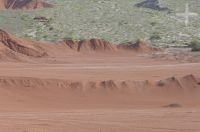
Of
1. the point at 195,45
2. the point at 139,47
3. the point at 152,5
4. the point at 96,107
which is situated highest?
the point at 152,5

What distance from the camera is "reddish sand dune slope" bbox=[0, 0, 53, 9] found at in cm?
8997

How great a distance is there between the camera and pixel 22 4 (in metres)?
95.4

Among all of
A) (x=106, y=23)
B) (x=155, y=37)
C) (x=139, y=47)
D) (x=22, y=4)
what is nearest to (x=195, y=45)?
(x=139, y=47)

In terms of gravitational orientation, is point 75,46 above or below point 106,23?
below

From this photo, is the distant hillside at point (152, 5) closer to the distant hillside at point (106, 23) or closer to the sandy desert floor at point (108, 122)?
the distant hillside at point (106, 23)

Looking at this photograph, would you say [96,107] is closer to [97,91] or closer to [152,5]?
[97,91]

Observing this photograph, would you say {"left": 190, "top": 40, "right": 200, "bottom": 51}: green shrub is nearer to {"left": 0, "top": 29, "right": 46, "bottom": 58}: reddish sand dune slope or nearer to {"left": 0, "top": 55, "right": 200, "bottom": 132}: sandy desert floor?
{"left": 0, "top": 55, "right": 200, "bottom": 132}: sandy desert floor

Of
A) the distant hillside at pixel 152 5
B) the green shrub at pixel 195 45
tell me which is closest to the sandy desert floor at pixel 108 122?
the green shrub at pixel 195 45

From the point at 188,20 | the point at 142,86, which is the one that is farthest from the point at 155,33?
the point at 142,86

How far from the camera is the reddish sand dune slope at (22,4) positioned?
295ft

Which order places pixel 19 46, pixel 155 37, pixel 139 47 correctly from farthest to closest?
pixel 155 37
pixel 139 47
pixel 19 46

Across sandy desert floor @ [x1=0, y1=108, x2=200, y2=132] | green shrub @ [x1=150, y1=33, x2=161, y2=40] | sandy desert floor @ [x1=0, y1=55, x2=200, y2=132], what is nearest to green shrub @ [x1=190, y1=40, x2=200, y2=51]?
sandy desert floor @ [x1=0, y1=55, x2=200, y2=132]

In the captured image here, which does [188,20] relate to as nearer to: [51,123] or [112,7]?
[112,7]

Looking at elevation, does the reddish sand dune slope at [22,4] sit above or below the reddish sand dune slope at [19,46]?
above
